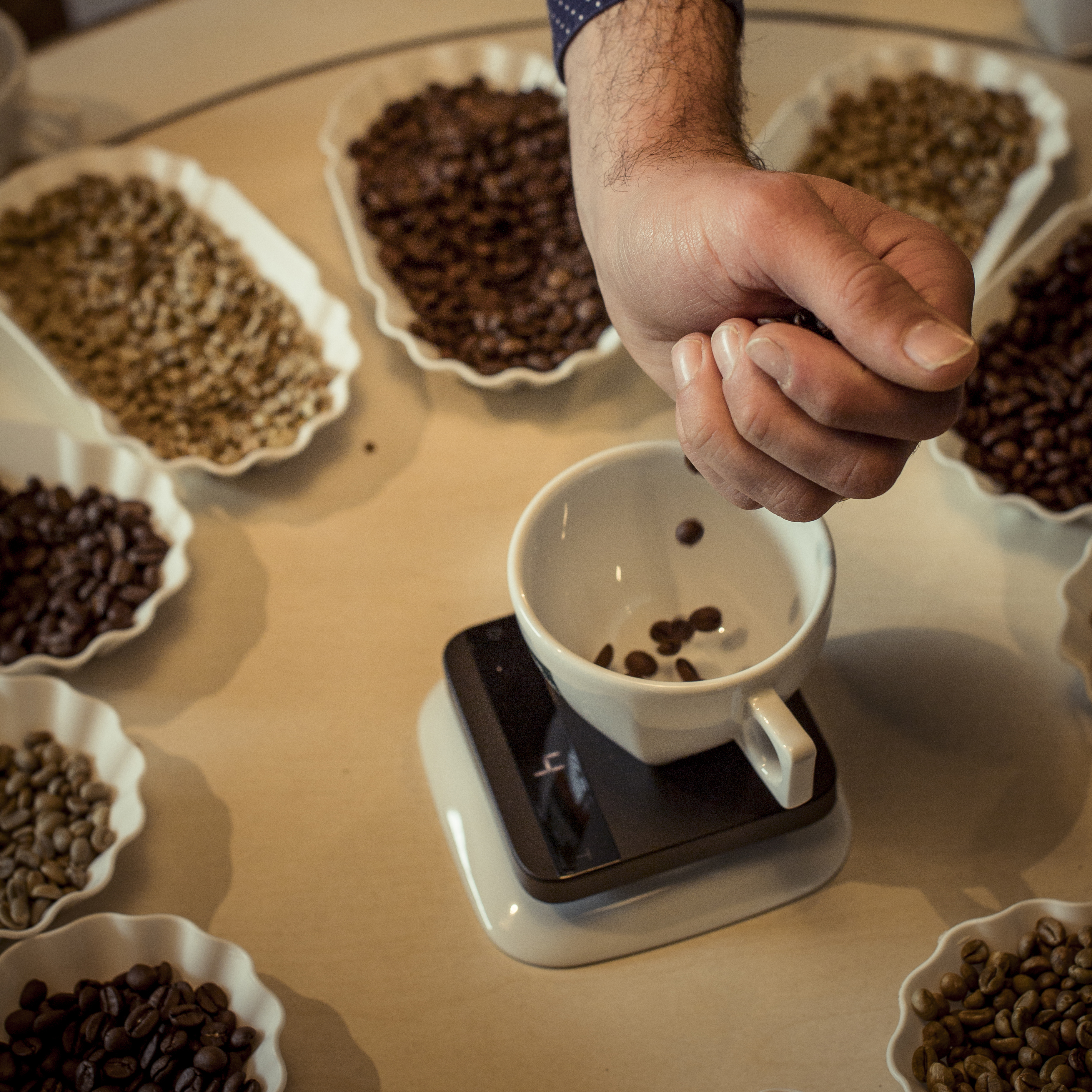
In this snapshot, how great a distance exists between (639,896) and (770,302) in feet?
1.54

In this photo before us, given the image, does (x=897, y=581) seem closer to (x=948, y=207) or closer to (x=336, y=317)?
(x=948, y=207)

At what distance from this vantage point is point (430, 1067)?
747mm

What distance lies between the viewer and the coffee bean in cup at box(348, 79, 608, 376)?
1127mm

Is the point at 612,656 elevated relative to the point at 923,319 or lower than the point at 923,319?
lower

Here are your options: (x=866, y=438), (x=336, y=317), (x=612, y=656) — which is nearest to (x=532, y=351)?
(x=336, y=317)

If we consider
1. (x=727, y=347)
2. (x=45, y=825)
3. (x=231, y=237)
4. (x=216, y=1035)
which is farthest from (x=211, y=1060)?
(x=231, y=237)

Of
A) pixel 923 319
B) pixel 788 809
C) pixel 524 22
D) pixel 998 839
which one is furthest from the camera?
pixel 524 22

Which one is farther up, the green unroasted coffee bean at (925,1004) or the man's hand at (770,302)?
the man's hand at (770,302)

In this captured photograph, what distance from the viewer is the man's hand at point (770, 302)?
0.55 m

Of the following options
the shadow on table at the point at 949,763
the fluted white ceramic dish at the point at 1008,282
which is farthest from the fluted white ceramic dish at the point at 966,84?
the shadow on table at the point at 949,763

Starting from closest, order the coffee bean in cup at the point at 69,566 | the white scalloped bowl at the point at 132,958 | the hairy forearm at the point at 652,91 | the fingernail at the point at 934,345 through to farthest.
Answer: the fingernail at the point at 934,345 < the white scalloped bowl at the point at 132,958 < the hairy forearm at the point at 652,91 < the coffee bean in cup at the point at 69,566

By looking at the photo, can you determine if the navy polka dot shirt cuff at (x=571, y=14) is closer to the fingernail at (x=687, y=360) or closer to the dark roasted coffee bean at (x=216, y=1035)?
the fingernail at (x=687, y=360)

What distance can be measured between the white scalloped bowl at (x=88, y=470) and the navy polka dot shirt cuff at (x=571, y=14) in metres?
0.61

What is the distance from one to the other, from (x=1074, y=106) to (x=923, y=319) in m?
1.13
